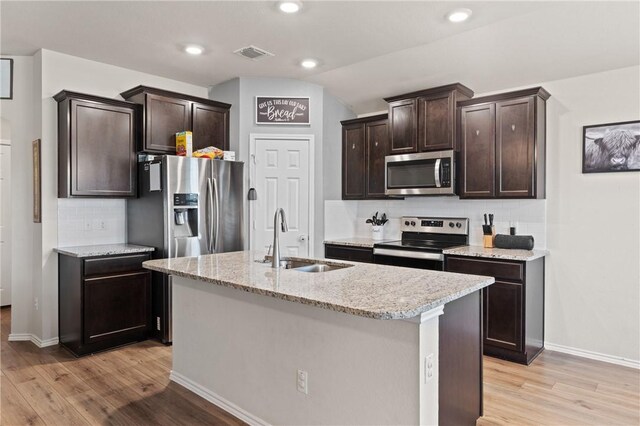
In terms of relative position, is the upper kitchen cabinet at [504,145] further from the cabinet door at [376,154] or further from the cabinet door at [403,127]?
the cabinet door at [376,154]

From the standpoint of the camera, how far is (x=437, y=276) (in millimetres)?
2295

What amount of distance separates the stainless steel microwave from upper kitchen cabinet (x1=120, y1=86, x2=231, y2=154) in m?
1.88

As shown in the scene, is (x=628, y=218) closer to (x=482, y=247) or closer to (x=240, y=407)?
(x=482, y=247)

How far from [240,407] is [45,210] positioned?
268cm

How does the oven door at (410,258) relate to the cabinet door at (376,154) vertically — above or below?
below

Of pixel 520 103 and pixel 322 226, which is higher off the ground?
pixel 520 103

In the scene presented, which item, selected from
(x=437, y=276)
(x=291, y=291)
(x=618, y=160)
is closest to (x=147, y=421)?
(x=291, y=291)

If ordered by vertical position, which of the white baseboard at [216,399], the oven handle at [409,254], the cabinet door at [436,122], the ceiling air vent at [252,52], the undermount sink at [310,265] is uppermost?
the ceiling air vent at [252,52]

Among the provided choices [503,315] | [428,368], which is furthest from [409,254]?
[428,368]

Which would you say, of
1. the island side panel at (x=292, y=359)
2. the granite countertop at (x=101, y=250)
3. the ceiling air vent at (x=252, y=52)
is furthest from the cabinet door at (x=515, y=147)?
the granite countertop at (x=101, y=250)

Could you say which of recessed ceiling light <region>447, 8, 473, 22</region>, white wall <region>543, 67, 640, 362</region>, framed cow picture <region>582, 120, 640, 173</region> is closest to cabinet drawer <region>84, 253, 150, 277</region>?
recessed ceiling light <region>447, 8, 473, 22</region>

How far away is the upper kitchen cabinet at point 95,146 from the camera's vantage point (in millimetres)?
3695

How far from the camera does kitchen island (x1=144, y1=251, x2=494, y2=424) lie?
Answer: 1.76 m

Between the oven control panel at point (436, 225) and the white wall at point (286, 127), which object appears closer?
the oven control panel at point (436, 225)
